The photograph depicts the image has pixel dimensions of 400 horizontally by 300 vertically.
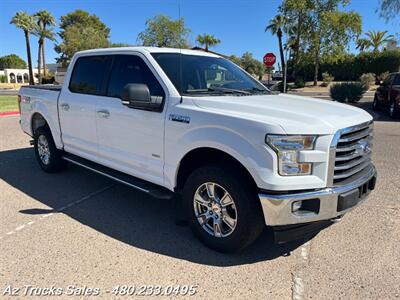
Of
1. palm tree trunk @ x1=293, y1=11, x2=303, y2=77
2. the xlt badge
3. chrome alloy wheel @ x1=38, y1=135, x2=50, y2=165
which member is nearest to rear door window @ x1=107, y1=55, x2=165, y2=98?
the xlt badge

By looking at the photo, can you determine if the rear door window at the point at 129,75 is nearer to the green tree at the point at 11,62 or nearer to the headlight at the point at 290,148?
the headlight at the point at 290,148

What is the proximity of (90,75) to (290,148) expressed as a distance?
3321 millimetres

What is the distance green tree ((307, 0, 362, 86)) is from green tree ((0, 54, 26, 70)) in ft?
329

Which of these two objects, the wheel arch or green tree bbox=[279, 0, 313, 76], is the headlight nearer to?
the wheel arch

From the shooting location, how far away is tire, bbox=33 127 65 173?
6188 mm

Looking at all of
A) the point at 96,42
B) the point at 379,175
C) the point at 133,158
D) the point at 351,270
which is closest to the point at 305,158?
the point at 351,270

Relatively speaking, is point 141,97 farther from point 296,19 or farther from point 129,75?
point 296,19

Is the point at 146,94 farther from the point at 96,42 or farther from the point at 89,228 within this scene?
the point at 96,42

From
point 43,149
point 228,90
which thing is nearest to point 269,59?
point 43,149

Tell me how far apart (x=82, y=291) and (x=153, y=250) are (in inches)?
34.3

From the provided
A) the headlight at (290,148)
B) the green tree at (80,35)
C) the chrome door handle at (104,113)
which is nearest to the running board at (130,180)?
the chrome door handle at (104,113)

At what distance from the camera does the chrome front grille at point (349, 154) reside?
10.6 ft

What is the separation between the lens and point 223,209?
362 cm

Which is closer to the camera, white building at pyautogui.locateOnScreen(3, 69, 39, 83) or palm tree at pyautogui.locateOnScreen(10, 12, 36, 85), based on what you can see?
palm tree at pyautogui.locateOnScreen(10, 12, 36, 85)
